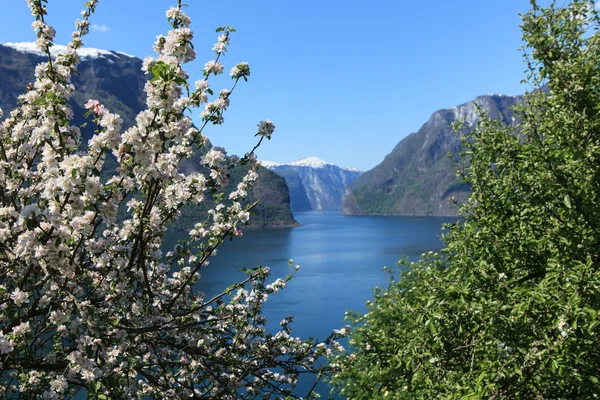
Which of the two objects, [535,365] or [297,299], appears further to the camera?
[297,299]

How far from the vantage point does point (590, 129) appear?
9.01m

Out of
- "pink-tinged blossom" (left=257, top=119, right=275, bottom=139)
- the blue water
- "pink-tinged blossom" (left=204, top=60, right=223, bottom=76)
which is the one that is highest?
"pink-tinged blossom" (left=204, top=60, right=223, bottom=76)

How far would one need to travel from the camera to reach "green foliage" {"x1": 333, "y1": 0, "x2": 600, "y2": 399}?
234 inches

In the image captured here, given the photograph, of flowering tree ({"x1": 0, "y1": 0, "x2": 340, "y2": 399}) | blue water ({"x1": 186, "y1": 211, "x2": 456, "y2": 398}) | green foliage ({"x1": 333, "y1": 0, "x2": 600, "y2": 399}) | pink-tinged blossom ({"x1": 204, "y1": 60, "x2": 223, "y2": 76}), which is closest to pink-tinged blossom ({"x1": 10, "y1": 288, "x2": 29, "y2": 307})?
flowering tree ({"x1": 0, "y1": 0, "x2": 340, "y2": 399})

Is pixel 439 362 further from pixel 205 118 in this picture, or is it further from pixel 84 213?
pixel 84 213

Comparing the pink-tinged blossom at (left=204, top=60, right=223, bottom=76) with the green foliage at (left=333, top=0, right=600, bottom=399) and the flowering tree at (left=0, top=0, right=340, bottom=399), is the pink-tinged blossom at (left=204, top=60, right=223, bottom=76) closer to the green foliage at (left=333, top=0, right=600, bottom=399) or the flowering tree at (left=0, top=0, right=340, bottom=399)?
the flowering tree at (left=0, top=0, right=340, bottom=399)

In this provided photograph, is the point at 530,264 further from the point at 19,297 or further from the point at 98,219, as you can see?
the point at 19,297

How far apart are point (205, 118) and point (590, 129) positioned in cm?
765

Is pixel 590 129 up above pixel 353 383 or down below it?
above

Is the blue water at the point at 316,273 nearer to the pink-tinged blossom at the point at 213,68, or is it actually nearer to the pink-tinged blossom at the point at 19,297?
the pink-tinged blossom at the point at 213,68

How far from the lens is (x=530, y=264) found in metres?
9.28

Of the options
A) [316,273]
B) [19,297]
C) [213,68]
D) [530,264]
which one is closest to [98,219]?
[19,297]

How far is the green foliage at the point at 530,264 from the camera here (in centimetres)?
595

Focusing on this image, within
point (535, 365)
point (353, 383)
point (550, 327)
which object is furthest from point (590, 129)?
point (353, 383)
